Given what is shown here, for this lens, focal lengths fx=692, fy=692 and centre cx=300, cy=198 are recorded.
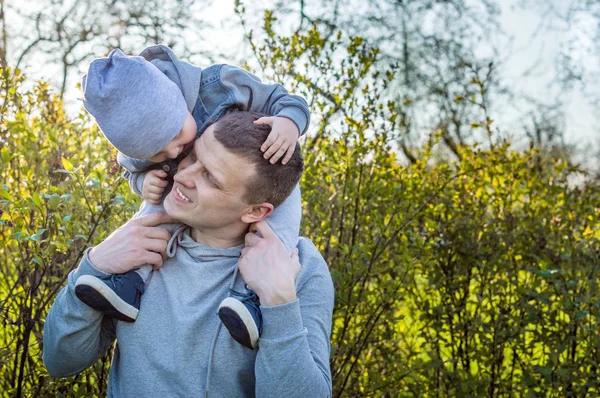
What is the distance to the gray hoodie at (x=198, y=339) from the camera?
1.83 metres

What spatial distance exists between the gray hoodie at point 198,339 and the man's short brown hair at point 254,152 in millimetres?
210

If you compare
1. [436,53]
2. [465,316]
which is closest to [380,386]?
[465,316]

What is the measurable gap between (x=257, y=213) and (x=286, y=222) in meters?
0.10

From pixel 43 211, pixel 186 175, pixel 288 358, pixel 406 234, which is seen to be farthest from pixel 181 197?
pixel 406 234

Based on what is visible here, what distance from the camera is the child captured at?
1.89 m

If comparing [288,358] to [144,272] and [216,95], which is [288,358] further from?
[216,95]

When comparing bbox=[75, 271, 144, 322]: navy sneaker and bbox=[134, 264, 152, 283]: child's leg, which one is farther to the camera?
bbox=[134, 264, 152, 283]: child's leg

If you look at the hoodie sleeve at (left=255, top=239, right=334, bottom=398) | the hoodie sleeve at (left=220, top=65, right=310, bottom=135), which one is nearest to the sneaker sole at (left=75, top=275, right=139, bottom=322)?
the hoodie sleeve at (left=255, top=239, right=334, bottom=398)

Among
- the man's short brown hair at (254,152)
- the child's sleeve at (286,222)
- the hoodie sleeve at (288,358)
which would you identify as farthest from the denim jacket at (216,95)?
the hoodie sleeve at (288,358)

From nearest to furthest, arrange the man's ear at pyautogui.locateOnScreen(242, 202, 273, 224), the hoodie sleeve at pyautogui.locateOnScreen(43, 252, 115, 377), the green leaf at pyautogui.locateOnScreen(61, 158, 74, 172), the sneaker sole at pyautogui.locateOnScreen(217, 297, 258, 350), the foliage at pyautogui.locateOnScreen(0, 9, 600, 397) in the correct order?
the sneaker sole at pyautogui.locateOnScreen(217, 297, 258, 350)
the hoodie sleeve at pyautogui.locateOnScreen(43, 252, 115, 377)
the man's ear at pyautogui.locateOnScreen(242, 202, 273, 224)
the green leaf at pyautogui.locateOnScreen(61, 158, 74, 172)
the foliage at pyautogui.locateOnScreen(0, 9, 600, 397)

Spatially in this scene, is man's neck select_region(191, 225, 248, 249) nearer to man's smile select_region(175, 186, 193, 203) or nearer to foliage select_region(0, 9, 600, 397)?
man's smile select_region(175, 186, 193, 203)

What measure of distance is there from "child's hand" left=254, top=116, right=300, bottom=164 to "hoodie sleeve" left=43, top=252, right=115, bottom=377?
23.3 inches

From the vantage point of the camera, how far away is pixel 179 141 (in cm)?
205

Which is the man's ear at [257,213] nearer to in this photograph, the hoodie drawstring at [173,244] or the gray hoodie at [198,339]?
the gray hoodie at [198,339]
